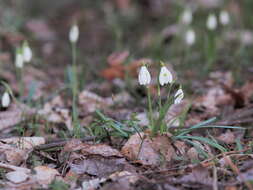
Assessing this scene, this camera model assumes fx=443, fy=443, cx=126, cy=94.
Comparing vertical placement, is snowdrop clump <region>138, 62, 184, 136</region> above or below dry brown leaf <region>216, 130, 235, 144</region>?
above

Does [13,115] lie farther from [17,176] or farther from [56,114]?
[17,176]

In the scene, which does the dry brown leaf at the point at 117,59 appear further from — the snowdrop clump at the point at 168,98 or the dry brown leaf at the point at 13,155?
the dry brown leaf at the point at 13,155

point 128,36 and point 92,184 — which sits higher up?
point 128,36

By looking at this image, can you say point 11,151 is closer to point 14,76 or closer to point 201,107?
point 201,107

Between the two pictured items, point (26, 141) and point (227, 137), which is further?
point (227, 137)

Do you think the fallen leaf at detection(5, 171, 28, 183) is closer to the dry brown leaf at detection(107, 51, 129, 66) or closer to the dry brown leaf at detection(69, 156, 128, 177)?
the dry brown leaf at detection(69, 156, 128, 177)

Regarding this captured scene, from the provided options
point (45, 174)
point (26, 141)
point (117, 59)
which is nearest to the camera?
point (45, 174)

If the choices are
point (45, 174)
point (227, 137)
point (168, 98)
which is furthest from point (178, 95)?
point (45, 174)

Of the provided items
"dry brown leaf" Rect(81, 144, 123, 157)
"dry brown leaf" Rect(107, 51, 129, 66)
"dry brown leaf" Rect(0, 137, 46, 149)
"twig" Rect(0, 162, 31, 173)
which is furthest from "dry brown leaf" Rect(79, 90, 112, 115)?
"twig" Rect(0, 162, 31, 173)

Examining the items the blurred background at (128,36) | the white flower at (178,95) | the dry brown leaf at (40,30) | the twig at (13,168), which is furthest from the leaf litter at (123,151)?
the dry brown leaf at (40,30)
